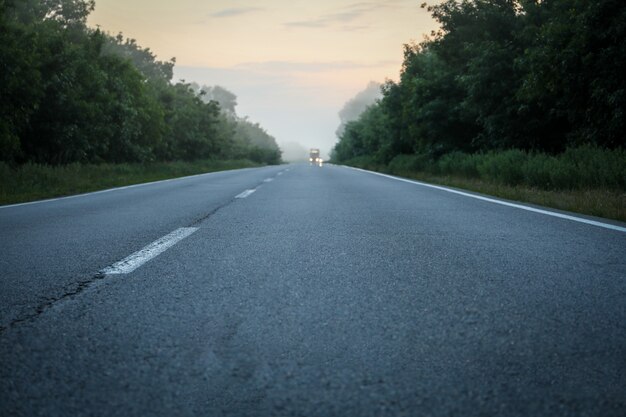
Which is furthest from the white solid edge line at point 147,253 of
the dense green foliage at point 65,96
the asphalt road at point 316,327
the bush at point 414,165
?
the bush at point 414,165

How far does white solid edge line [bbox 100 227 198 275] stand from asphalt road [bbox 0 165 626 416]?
57 millimetres

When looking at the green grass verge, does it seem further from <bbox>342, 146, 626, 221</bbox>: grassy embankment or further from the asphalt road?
the asphalt road

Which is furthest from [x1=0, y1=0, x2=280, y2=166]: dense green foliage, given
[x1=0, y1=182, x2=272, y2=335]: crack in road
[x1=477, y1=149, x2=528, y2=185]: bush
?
[x1=0, y1=182, x2=272, y2=335]: crack in road

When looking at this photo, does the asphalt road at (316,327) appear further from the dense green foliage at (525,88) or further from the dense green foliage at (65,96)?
the dense green foliage at (65,96)

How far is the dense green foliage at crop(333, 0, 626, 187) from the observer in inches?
527

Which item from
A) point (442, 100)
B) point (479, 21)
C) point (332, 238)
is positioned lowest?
point (332, 238)

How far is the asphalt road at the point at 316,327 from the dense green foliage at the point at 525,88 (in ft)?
28.6

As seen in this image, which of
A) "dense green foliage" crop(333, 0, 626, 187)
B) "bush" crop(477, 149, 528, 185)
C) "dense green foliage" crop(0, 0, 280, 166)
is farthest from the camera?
"dense green foliage" crop(0, 0, 280, 166)

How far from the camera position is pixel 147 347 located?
2.27 m

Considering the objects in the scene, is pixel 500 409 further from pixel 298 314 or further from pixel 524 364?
pixel 298 314

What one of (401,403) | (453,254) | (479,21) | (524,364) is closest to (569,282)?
(453,254)

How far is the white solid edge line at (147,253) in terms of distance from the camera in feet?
12.9

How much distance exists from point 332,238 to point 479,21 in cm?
2070

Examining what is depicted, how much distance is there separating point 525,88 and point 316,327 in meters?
15.2
